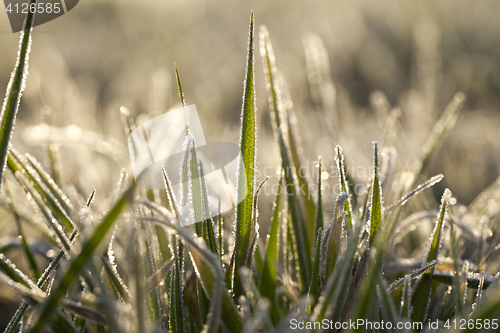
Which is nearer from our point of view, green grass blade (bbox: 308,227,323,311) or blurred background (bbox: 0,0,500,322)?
green grass blade (bbox: 308,227,323,311)

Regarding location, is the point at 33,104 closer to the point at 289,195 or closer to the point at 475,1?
the point at 289,195

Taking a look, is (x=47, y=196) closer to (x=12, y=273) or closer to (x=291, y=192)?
(x=12, y=273)

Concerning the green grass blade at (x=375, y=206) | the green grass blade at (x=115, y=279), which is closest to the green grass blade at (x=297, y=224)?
the green grass blade at (x=375, y=206)

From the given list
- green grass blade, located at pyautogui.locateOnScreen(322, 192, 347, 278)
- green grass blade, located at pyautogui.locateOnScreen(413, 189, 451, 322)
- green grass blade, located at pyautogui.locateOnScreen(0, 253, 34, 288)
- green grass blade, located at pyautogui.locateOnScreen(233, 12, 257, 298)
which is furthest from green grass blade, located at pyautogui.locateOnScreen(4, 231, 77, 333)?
green grass blade, located at pyautogui.locateOnScreen(413, 189, 451, 322)

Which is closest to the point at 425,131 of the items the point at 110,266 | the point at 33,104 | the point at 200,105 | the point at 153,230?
the point at 200,105

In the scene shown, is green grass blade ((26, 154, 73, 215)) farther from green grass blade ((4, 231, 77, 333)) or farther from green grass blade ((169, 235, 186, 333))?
green grass blade ((169, 235, 186, 333))

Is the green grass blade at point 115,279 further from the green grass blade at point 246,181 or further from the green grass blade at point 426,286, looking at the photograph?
the green grass blade at point 426,286

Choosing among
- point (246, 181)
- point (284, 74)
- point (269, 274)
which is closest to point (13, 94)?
point (246, 181)
